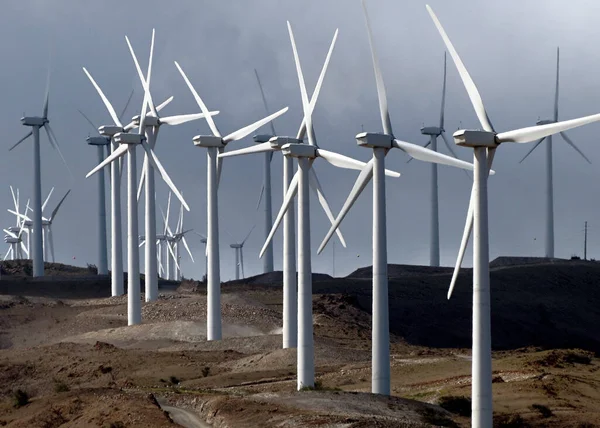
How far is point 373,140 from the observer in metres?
60.0

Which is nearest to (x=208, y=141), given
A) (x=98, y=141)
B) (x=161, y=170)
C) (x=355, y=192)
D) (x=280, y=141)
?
(x=161, y=170)

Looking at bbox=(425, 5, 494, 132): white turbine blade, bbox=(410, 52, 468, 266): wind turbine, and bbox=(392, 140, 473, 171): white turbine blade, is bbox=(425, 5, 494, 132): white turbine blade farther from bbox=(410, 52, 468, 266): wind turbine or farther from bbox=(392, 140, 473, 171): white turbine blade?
bbox=(410, 52, 468, 266): wind turbine

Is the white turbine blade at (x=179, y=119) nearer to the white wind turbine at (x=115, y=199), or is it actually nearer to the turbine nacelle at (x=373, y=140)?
the white wind turbine at (x=115, y=199)

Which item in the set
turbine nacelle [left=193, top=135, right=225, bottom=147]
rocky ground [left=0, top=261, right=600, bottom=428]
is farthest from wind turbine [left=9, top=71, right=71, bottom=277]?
turbine nacelle [left=193, top=135, right=225, bottom=147]

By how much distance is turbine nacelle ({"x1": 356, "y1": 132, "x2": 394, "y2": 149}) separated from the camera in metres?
59.9

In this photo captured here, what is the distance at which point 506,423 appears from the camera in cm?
5516

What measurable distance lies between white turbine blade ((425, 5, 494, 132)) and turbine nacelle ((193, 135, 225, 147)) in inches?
1464

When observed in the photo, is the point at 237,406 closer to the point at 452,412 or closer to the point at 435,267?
the point at 452,412

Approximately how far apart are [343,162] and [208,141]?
25.5 metres

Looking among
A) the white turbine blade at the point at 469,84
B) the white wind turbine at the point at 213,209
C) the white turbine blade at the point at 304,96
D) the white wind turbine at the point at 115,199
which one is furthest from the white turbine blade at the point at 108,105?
the white turbine blade at the point at 469,84

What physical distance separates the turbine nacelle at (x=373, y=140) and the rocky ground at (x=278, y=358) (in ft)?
35.0

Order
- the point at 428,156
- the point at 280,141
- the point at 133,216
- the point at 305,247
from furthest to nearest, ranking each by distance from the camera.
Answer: the point at 133,216, the point at 280,141, the point at 305,247, the point at 428,156

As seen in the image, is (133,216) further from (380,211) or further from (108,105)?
(380,211)

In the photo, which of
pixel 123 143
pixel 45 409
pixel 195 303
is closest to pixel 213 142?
pixel 123 143
